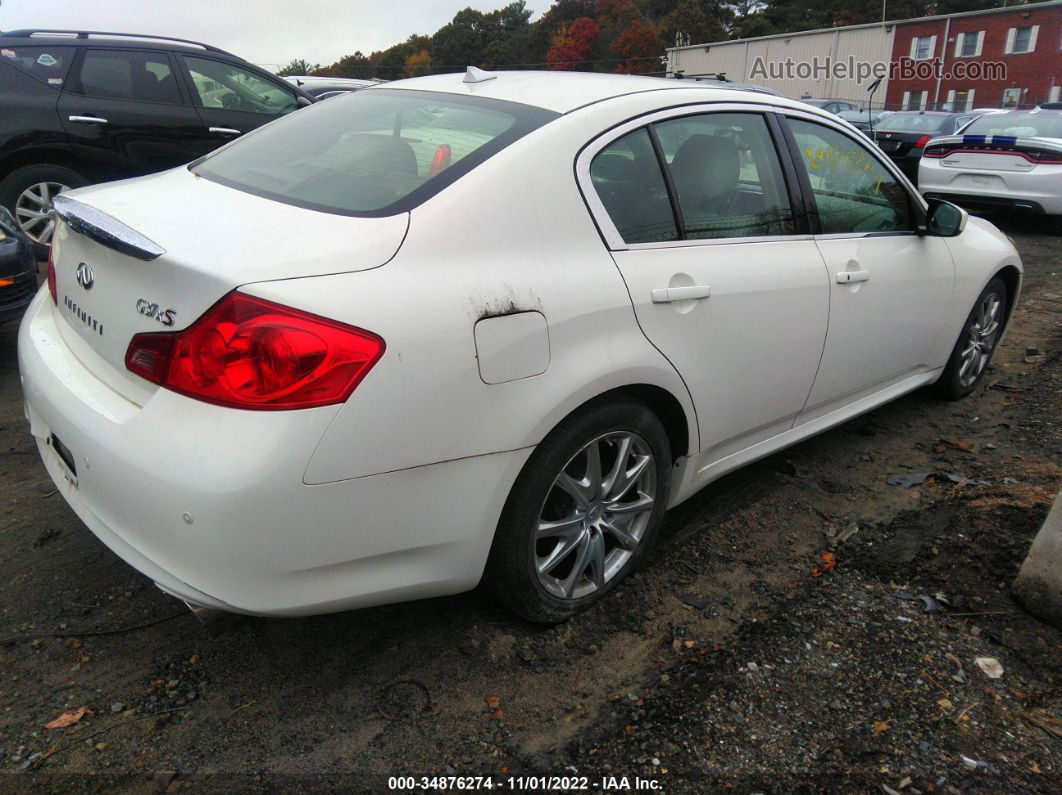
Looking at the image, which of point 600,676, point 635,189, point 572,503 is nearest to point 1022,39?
point 635,189

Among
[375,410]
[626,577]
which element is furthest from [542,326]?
[626,577]

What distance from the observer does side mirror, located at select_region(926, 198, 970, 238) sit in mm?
3758

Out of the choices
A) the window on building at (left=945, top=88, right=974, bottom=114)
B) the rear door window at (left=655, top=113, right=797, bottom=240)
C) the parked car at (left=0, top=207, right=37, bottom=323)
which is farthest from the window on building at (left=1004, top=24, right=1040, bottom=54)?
the parked car at (left=0, top=207, right=37, bottom=323)

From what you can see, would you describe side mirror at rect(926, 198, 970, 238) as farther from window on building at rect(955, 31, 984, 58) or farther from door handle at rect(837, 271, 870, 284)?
window on building at rect(955, 31, 984, 58)

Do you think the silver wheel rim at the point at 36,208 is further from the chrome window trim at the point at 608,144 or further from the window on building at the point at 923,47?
the window on building at the point at 923,47

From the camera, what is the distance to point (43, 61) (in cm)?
657

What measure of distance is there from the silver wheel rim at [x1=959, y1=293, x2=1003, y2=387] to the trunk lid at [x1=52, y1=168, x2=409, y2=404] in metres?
3.60

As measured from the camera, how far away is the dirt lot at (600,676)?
210 centimetres

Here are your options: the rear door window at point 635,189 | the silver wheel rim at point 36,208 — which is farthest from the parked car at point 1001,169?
the silver wheel rim at point 36,208

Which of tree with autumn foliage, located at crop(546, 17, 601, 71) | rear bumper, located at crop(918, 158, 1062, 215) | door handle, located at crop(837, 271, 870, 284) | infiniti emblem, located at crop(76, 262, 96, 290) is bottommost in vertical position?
rear bumper, located at crop(918, 158, 1062, 215)

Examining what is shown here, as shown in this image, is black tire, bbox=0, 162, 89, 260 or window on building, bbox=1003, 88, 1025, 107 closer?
black tire, bbox=0, 162, 89, 260

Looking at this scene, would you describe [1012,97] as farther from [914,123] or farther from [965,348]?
[965,348]

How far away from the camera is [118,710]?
221 centimetres

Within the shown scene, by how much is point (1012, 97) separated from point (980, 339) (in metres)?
46.6
